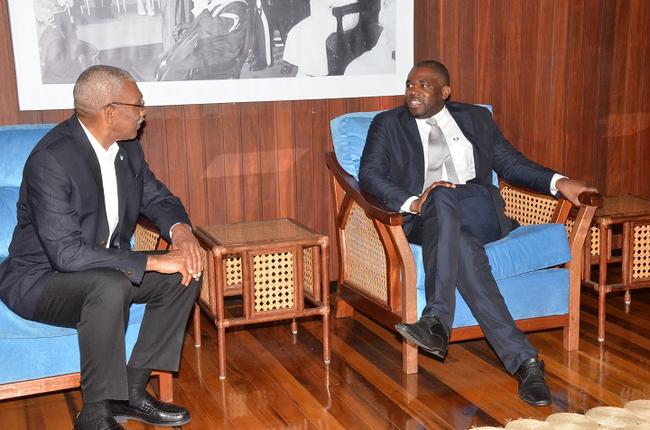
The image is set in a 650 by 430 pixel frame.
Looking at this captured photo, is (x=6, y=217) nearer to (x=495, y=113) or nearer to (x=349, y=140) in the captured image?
(x=349, y=140)

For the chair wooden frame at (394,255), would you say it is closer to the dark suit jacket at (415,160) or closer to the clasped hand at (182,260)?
the dark suit jacket at (415,160)

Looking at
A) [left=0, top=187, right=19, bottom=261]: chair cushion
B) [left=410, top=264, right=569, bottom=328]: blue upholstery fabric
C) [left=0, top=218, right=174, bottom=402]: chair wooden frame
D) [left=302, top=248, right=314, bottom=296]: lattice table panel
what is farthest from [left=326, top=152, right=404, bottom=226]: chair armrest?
[left=0, top=187, right=19, bottom=261]: chair cushion

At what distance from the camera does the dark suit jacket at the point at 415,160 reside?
3.42 metres

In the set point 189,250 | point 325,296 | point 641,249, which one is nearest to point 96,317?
point 189,250

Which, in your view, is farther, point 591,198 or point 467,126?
point 467,126

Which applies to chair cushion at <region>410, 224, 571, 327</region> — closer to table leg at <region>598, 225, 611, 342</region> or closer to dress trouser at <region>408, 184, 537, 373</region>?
dress trouser at <region>408, 184, 537, 373</region>

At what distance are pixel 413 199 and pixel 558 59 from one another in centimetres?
167

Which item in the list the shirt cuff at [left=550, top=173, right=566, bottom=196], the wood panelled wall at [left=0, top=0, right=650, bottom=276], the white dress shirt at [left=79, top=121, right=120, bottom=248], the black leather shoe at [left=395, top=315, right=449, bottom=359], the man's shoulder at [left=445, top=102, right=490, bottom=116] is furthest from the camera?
the wood panelled wall at [left=0, top=0, right=650, bottom=276]

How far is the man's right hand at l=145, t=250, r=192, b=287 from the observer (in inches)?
106

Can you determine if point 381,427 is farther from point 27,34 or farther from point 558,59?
point 558,59

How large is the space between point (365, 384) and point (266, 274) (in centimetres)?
63

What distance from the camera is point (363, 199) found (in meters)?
3.33

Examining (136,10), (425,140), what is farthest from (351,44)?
A: (136,10)

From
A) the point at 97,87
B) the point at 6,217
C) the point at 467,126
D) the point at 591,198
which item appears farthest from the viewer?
the point at 467,126
